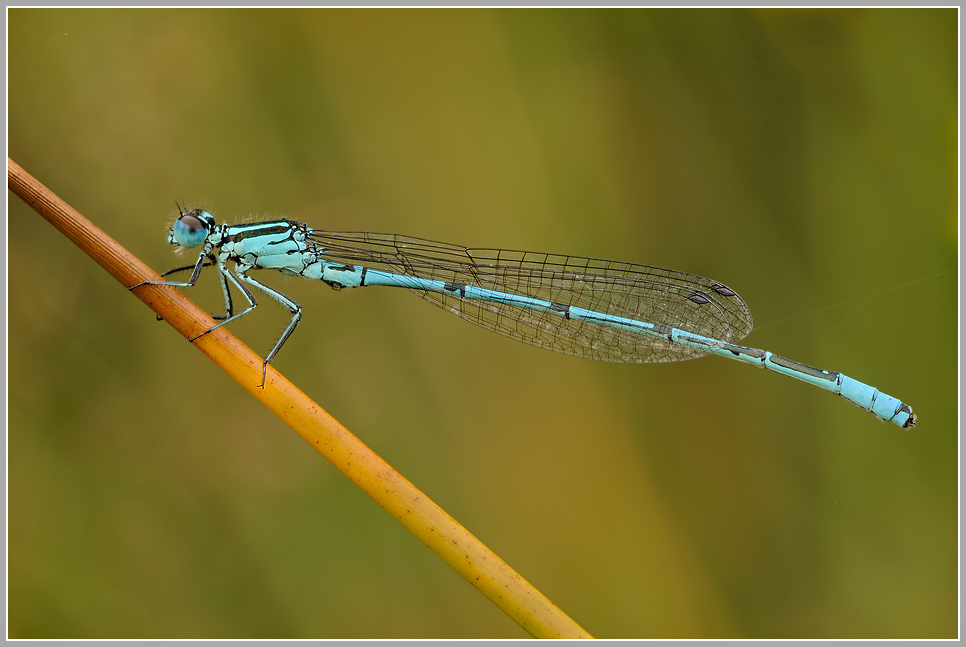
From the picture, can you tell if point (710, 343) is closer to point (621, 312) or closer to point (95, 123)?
point (621, 312)

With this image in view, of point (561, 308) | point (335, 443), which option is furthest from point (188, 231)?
point (561, 308)

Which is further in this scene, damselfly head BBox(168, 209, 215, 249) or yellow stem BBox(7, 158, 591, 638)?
damselfly head BBox(168, 209, 215, 249)

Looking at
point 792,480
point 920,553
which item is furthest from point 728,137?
point 920,553

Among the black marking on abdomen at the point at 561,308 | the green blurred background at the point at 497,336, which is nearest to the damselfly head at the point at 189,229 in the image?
the green blurred background at the point at 497,336

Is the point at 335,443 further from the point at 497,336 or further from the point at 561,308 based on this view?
the point at 561,308

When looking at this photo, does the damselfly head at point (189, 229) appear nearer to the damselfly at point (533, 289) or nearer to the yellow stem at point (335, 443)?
the damselfly at point (533, 289)

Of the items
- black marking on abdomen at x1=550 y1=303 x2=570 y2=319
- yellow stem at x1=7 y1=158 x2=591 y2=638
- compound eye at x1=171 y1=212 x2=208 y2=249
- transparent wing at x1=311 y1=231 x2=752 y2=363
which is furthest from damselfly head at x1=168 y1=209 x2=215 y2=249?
black marking on abdomen at x1=550 y1=303 x2=570 y2=319

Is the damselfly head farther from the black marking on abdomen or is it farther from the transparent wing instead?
the black marking on abdomen
